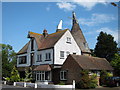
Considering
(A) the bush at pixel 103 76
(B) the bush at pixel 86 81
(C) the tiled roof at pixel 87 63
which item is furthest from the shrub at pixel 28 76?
(A) the bush at pixel 103 76

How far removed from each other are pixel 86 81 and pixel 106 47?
28394 mm

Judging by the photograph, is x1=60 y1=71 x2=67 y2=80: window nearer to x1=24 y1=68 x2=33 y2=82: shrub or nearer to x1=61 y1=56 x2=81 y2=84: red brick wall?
x1=61 y1=56 x2=81 y2=84: red brick wall

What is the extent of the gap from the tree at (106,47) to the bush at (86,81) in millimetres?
26570

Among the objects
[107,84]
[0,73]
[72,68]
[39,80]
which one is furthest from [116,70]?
[0,73]

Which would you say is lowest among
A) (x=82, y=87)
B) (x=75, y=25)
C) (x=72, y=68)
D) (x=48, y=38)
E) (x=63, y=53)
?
(x=82, y=87)

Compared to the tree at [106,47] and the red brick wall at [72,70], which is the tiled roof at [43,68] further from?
the tree at [106,47]

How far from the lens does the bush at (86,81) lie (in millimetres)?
26938

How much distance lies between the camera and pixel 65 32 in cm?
3641

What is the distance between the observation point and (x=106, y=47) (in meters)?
53.5

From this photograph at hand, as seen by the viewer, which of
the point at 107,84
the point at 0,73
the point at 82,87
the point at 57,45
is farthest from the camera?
the point at 0,73

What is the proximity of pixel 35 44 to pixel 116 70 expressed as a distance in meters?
16.8

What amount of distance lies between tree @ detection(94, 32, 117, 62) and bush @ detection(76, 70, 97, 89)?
2657 centimetres

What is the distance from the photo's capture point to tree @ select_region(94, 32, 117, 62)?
53438 millimetres

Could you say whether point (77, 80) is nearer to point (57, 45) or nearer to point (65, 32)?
point (57, 45)
